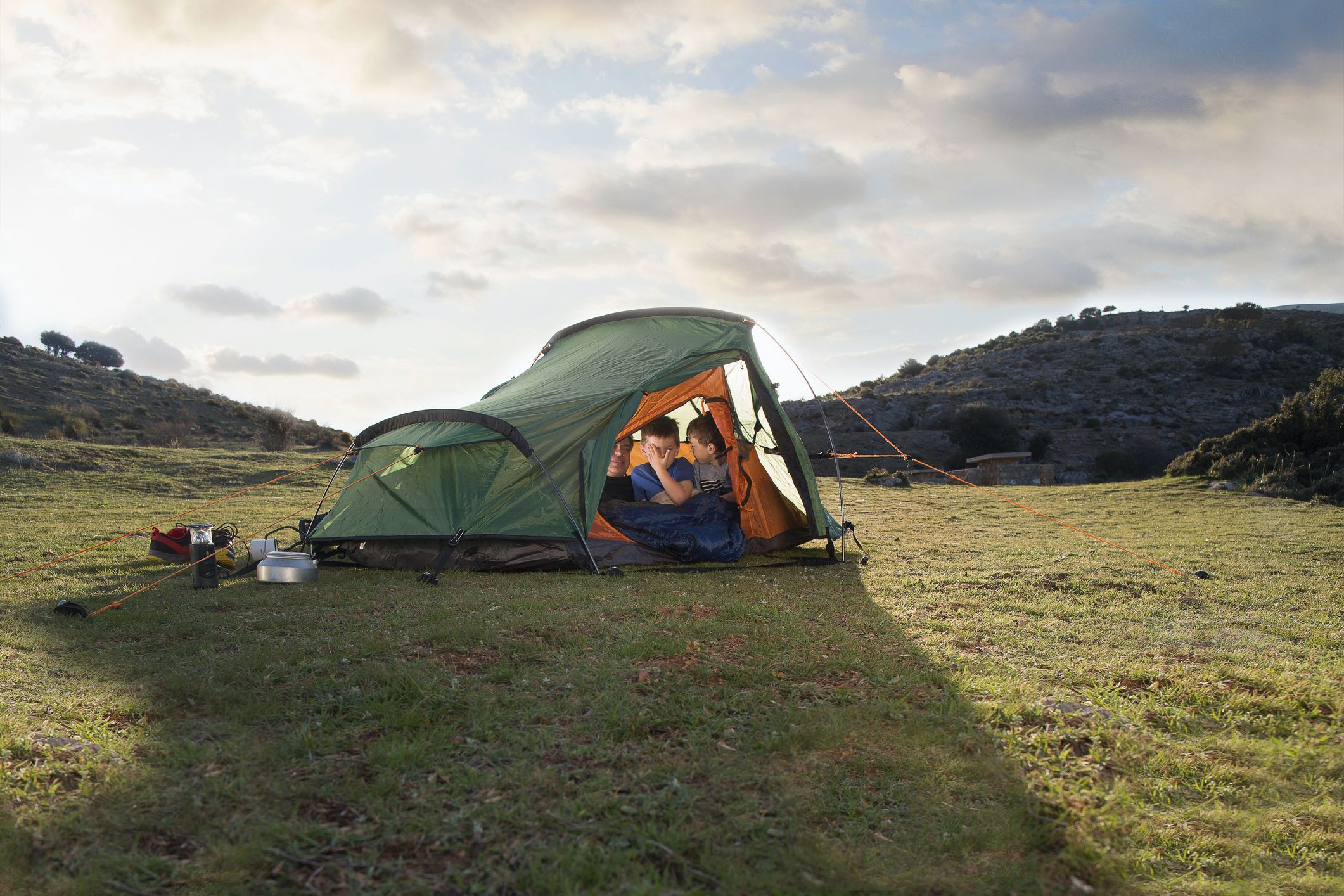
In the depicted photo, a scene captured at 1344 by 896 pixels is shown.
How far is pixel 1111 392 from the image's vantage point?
42156 millimetres

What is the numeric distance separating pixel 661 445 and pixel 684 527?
92cm

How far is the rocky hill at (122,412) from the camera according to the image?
23.4 metres

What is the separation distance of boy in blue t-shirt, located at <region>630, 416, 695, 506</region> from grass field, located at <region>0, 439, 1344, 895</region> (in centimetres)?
176

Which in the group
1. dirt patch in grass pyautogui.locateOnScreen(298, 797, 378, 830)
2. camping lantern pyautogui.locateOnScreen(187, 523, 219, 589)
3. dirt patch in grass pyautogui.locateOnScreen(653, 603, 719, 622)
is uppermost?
camping lantern pyautogui.locateOnScreen(187, 523, 219, 589)

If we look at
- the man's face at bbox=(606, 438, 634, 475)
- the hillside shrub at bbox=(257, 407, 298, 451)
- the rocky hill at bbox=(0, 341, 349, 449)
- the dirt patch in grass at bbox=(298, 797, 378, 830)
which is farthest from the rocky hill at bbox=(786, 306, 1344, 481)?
the dirt patch in grass at bbox=(298, 797, 378, 830)

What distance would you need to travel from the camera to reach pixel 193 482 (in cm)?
1548

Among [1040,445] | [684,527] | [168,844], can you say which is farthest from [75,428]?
[1040,445]

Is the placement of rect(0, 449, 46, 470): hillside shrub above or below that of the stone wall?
above

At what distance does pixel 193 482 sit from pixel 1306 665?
53.3 feet

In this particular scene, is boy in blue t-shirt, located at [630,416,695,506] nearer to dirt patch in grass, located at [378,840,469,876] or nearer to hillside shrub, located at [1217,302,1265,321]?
dirt patch in grass, located at [378,840,469,876]

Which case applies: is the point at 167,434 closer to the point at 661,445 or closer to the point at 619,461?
the point at 619,461

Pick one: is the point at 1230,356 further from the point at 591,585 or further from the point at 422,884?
the point at 422,884

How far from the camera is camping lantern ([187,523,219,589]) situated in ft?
22.1

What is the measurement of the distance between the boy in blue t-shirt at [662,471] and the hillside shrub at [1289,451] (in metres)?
11.4
